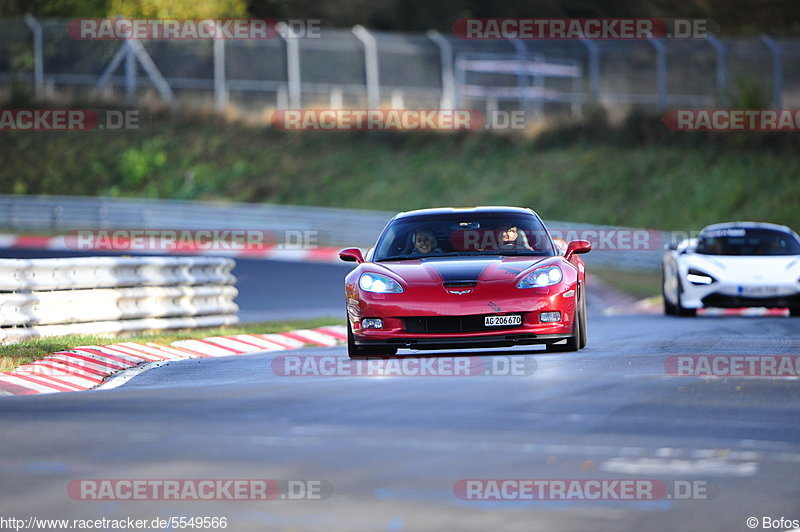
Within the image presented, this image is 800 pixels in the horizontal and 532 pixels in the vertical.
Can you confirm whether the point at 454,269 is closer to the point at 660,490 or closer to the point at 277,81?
the point at 660,490

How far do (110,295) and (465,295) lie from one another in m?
5.01

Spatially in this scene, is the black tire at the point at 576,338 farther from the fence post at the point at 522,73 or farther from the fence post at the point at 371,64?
the fence post at the point at 371,64

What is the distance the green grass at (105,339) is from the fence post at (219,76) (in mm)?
23378

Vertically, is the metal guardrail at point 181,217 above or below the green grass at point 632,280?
above

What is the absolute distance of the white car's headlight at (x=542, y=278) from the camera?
12430 mm

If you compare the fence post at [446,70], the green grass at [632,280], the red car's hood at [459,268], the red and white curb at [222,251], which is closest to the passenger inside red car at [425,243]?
the red car's hood at [459,268]

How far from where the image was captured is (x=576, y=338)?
13.0 meters

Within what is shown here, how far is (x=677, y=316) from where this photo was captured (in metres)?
21.2

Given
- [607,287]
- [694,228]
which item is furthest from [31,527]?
[694,228]

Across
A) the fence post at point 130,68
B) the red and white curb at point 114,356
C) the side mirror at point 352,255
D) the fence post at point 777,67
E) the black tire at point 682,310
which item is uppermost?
the fence post at point 130,68

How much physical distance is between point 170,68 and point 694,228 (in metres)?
16.1

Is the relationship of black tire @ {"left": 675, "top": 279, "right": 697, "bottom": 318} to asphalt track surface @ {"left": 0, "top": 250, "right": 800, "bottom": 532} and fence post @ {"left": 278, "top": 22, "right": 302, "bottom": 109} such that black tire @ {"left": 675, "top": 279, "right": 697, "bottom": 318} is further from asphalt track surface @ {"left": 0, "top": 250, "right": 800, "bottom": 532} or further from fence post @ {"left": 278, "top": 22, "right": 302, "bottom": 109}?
fence post @ {"left": 278, "top": 22, "right": 302, "bottom": 109}

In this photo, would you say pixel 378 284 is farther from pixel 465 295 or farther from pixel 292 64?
pixel 292 64

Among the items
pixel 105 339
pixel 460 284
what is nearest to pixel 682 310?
pixel 105 339
